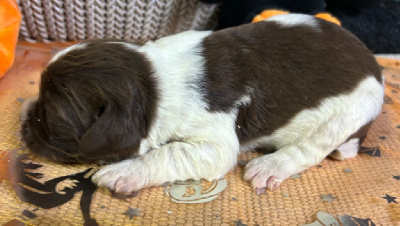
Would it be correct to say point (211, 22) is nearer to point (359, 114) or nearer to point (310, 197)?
point (359, 114)

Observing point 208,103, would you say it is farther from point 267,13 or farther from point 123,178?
point 267,13

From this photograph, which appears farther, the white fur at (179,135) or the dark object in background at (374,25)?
the dark object in background at (374,25)

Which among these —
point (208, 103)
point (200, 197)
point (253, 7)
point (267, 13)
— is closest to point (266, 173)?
point (200, 197)

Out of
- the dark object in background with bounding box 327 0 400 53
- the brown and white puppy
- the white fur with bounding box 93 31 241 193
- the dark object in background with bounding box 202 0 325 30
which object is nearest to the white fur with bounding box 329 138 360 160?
the brown and white puppy

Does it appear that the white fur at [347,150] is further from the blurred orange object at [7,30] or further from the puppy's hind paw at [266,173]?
the blurred orange object at [7,30]

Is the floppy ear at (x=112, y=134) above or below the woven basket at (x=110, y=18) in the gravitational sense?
above

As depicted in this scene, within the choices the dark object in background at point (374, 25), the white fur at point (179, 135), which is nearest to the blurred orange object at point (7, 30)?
the white fur at point (179, 135)
